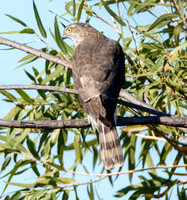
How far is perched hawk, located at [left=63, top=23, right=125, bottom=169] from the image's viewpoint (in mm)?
3951

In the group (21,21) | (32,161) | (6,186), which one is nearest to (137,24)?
(21,21)

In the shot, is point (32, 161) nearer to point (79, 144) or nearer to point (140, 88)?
point (79, 144)

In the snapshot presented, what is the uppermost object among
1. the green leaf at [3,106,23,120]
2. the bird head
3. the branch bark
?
the bird head

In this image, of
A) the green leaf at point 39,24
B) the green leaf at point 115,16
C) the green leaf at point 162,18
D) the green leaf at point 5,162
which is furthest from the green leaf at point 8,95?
the green leaf at point 162,18

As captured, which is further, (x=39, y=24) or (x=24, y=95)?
(x=39, y=24)

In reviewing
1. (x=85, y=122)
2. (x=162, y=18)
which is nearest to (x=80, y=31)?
(x=162, y=18)

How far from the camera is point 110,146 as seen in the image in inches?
168

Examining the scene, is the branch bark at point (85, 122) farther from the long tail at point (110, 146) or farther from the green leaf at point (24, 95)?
the green leaf at point (24, 95)

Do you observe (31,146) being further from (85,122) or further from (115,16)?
(115,16)

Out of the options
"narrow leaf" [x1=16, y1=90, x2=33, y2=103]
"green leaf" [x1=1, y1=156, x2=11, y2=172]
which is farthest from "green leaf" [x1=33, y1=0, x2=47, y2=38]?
"green leaf" [x1=1, y1=156, x2=11, y2=172]

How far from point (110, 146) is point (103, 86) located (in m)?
0.72

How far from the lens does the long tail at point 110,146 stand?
13.7ft

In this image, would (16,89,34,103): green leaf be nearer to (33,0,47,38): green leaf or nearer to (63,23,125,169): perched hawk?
(63,23,125,169): perched hawk

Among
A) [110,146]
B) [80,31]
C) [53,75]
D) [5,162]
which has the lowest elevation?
[5,162]
